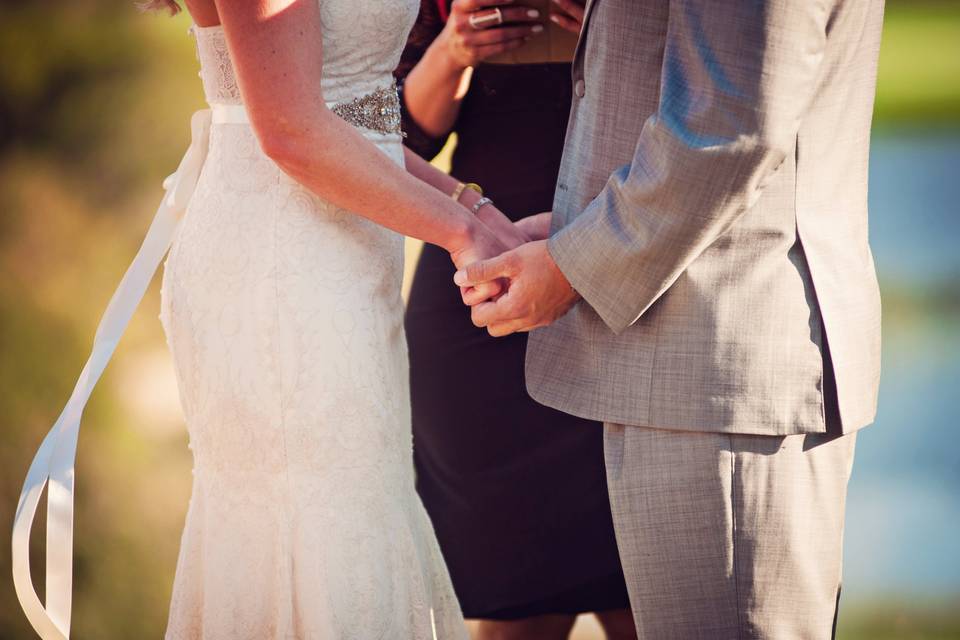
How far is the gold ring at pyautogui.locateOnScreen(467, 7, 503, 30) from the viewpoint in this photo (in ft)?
7.42

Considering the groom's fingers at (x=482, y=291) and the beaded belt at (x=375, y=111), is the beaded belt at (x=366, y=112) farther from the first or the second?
the groom's fingers at (x=482, y=291)

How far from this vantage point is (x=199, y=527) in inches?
73.4

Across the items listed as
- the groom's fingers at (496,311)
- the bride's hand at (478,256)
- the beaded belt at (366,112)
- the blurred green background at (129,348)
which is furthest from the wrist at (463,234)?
the blurred green background at (129,348)

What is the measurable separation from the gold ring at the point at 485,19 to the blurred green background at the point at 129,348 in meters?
2.21

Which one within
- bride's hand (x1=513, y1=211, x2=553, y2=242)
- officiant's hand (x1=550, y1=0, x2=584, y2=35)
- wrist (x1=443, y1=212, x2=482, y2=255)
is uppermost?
officiant's hand (x1=550, y1=0, x2=584, y2=35)

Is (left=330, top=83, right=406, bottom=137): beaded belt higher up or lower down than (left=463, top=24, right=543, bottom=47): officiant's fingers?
lower down

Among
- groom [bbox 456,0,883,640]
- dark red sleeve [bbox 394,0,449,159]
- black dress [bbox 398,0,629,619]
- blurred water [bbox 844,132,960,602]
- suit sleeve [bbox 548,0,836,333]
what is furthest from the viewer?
blurred water [bbox 844,132,960,602]

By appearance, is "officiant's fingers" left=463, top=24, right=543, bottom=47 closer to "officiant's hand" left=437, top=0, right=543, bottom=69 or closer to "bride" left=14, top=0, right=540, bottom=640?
"officiant's hand" left=437, top=0, right=543, bottom=69

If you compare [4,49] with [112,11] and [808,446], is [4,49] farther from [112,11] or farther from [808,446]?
[808,446]

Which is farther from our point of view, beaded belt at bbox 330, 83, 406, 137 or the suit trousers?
beaded belt at bbox 330, 83, 406, 137

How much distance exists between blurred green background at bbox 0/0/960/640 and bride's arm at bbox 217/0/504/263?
92.0 inches

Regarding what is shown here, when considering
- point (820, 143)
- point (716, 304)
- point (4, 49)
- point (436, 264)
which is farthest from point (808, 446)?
point (4, 49)

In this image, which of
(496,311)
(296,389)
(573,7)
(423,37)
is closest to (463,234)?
(496,311)

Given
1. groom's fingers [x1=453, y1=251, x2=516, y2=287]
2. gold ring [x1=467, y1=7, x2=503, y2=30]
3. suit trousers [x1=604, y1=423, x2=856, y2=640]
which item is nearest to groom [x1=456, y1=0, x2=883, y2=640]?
suit trousers [x1=604, y1=423, x2=856, y2=640]
